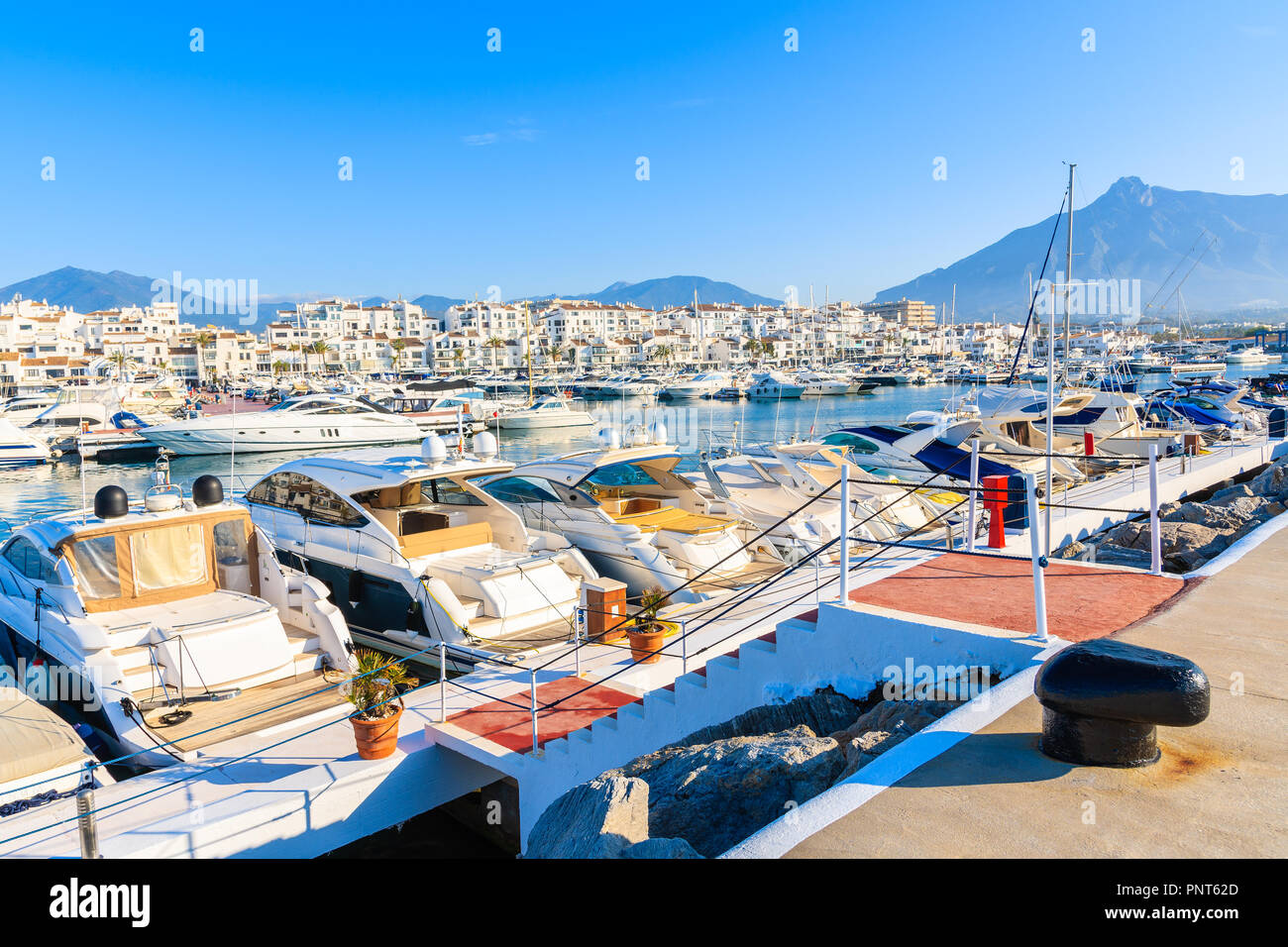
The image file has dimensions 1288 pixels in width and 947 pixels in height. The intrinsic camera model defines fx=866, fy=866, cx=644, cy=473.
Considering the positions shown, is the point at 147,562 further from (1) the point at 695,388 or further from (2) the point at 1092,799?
(1) the point at 695,388

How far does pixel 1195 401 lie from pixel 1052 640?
3294cm

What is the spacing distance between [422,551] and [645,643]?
13.6ft

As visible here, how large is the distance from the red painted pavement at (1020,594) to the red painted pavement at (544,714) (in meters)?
2.08

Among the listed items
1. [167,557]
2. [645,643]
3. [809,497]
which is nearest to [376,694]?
[645,643]

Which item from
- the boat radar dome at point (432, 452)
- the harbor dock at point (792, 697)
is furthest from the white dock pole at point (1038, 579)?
the boat radar dome at point (432, 452)

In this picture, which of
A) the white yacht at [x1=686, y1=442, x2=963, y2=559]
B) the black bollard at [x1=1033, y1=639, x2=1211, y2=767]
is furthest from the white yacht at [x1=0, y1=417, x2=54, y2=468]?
the black bollard at [x1=1033, y1=639, x2=1211, y2=767]

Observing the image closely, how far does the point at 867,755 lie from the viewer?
4746 mm

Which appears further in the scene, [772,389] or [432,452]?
[772,389]

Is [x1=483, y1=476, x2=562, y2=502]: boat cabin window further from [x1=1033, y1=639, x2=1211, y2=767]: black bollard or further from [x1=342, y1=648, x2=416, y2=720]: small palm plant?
[x1=1033, y1=639, x2=1211, y2=767]: black bollard

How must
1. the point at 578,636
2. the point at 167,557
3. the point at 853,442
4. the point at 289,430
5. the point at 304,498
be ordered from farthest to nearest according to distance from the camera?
the point at 289,430, the point at 853,442, the point at 304,498, the point at 167,557, the point at 578,636

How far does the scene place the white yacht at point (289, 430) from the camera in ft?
143

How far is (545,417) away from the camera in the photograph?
5572cm
